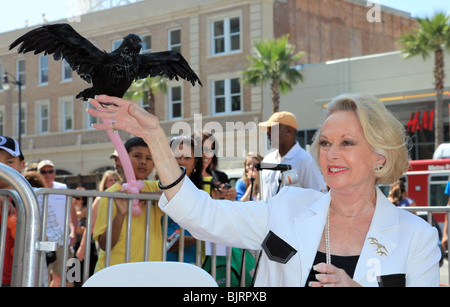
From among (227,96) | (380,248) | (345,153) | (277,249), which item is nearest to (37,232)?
(277,249)

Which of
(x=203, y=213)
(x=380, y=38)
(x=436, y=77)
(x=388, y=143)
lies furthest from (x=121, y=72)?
(x=380, y=38)

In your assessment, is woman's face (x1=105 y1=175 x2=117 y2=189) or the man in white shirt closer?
the man in white shirt

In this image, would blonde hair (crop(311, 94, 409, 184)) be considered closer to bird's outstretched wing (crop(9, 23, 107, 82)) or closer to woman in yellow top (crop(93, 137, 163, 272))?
bird's outstretched wing (crop(9, 23, 107, 82))

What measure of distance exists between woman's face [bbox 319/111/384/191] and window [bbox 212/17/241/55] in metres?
22.7

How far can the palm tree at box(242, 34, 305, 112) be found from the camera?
23.2m

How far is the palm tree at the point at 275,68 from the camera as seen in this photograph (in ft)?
76.3

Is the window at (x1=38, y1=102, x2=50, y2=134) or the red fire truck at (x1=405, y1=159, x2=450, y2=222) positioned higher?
the window at (x1=38, y1=102, x2=50, y2=134)

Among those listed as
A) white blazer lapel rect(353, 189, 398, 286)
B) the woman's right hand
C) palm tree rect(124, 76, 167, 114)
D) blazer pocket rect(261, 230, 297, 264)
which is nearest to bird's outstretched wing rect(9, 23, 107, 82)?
the woman's right hand

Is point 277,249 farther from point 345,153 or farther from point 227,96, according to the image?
point 227,96

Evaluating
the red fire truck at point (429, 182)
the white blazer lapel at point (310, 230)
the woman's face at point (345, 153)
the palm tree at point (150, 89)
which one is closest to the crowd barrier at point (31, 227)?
the white blazer lapel at point (310, 230)

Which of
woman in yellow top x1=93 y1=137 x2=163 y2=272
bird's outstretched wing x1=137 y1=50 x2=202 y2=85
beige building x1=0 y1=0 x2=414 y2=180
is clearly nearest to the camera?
bird's outstretched wing x1=137 y1=50 x2=202 y2=85

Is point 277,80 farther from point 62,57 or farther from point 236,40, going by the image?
point 62,57

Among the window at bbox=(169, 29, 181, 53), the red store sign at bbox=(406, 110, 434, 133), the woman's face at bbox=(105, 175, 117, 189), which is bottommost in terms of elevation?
the woman's face at bbox=(105, 175, 117, 189)

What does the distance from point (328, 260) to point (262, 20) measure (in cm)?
2252
